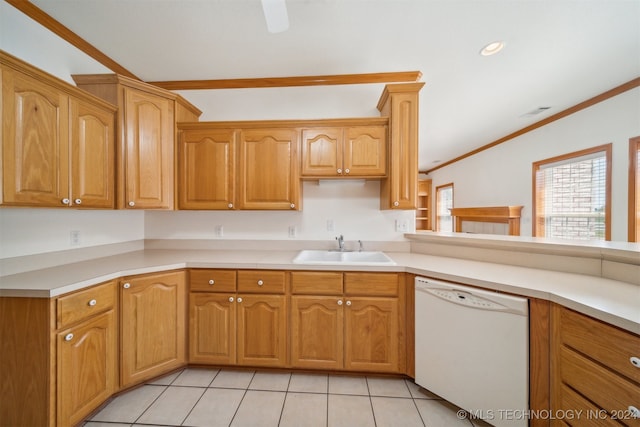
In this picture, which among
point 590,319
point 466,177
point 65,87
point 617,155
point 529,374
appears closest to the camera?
point 590,319

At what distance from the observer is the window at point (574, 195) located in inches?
109

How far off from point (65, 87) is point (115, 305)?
1.41 meters

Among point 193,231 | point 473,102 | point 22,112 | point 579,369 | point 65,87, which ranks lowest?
point 579,369

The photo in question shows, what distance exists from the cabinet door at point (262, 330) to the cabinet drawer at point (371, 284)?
51 cm

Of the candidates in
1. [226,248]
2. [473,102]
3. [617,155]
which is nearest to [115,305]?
[226,248]

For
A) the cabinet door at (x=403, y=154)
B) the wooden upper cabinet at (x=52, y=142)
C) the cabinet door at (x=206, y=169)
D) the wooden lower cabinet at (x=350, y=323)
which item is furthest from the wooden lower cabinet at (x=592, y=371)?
the wooden upper cabinet at (x=52, y=142)

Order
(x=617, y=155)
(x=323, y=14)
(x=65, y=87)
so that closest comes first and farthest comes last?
(x=65, y=87)
(x=323, y=14)
(x=617, y=155)

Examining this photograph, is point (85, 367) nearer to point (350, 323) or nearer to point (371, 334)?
point (350, 323)

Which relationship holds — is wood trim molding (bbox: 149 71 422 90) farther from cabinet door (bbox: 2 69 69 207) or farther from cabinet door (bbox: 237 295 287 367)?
cabinet door (bbox: 237 295 287 367)

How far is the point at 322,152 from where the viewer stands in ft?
6.46

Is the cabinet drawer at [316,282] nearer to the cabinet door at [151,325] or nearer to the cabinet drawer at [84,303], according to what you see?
the cabinet door at [151,325]

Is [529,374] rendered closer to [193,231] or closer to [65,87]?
[193,231]

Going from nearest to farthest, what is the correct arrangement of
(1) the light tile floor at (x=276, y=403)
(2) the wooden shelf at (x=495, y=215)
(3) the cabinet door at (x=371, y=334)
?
(1) the light tile floor at (x=276, y=403) < (3) the cabinet door at (x=371, y=334) < (2) the wooden shelf at (x=495, y=215)

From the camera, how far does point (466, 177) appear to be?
5.24 meters
